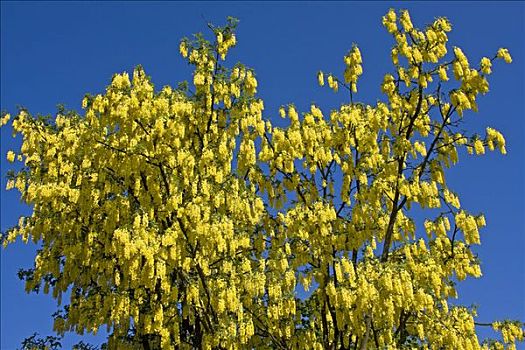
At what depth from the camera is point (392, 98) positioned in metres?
14.9

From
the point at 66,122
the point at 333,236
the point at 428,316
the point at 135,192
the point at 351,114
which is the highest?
the point at 66,122

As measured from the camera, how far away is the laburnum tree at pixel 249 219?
12914 mm

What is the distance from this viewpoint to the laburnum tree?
12.9 metres

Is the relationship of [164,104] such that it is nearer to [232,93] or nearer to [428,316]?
[232,93]

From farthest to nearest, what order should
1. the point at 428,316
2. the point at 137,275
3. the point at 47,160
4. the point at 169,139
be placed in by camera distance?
the point at 47,160 < the point at 428,316 < the point at 169,139 < the point at 137,275

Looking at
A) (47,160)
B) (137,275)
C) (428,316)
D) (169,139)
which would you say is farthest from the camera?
(47,160)

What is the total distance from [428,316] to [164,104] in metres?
8.48

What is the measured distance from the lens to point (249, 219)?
47.1 ft

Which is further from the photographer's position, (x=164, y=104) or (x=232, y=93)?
(x=232, y=93)

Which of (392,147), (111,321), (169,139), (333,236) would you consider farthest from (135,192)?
(392,147)

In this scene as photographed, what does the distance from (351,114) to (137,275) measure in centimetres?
661

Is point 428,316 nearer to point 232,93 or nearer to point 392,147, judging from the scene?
point 392,147

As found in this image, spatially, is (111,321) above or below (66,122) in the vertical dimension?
below

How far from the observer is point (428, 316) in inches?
578
